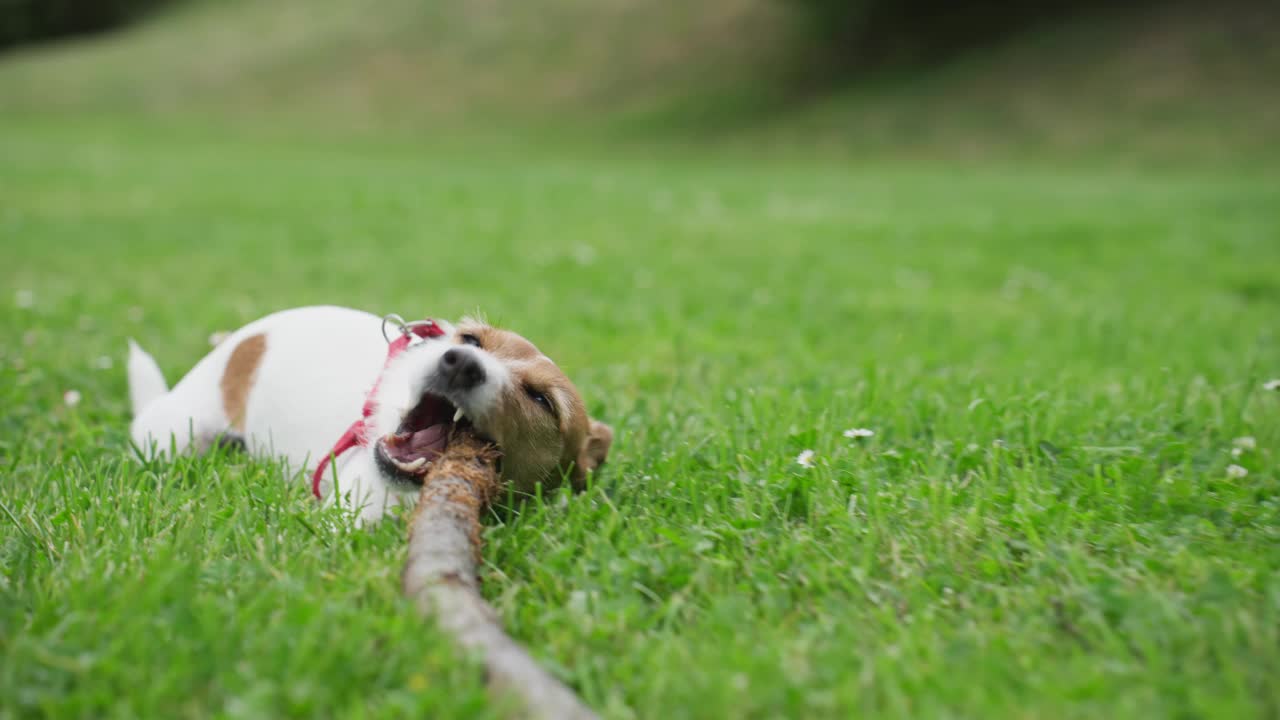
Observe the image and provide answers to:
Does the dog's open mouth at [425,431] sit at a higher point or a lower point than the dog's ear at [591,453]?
higher

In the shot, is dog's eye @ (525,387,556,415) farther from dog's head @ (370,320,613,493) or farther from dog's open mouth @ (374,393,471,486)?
dog's open mouth @ (374,393,471,486)

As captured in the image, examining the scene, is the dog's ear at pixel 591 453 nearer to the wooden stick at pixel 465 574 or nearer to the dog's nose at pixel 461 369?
the wooden stick at pixel 465 574

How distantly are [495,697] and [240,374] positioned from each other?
2167 mm

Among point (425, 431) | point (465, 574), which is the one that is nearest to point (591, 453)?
point (425, 431)

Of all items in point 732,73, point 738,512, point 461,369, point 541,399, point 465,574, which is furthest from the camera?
point 732,73

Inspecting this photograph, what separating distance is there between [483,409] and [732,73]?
27.7 m

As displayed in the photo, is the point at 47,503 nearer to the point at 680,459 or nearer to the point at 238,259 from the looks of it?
the point at 680,459

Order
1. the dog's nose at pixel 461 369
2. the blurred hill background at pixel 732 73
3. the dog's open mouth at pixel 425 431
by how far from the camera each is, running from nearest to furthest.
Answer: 1. the dog's nose at pixel 461 369
2. the dog's open mouth at pixel 425 431
3. the blurred hill background at pixel 732 73

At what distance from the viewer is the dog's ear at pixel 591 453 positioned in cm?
307

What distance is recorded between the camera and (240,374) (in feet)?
11.6

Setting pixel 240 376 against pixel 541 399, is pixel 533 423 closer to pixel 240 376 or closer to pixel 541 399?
pixel 541 399

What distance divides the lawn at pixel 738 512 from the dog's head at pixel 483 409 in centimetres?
15

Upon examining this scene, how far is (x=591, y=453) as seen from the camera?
319cm

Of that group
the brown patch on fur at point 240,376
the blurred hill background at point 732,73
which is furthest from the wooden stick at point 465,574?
the blurred hill background at point 732,73
